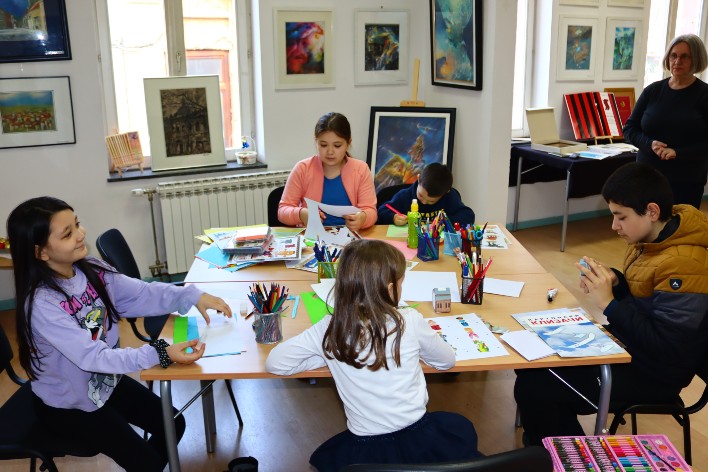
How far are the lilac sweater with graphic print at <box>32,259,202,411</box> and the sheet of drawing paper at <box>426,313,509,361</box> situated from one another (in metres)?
0.93

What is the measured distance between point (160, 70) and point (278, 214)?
174cm

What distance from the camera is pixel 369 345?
5.81ft

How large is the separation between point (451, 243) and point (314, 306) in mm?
822

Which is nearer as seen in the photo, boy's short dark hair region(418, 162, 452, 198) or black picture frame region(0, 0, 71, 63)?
boy's short dark hair region(418, 162, 452, 198)

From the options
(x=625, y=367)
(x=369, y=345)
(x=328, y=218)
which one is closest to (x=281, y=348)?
(x=369, y=345)

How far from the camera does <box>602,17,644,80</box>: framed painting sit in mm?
5906

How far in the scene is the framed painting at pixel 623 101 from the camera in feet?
19.9

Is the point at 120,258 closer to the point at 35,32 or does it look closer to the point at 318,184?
the point at 318,184

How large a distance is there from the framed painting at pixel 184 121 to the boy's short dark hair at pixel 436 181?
1.99 m

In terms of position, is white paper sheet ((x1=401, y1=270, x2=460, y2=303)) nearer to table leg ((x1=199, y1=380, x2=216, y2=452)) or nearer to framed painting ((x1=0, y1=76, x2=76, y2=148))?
table leg ((x1=199, y1=380, x2=216, y2=452))

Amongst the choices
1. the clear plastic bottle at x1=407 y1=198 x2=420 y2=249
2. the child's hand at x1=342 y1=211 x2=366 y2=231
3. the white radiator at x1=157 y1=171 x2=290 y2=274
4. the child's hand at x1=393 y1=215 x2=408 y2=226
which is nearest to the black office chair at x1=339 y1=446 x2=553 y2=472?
the clear plastic bottle at x1=407 y1=198 x2=420 y2=249

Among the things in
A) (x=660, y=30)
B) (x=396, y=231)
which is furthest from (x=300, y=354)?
(x=660, y=30)

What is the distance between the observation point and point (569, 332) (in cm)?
219

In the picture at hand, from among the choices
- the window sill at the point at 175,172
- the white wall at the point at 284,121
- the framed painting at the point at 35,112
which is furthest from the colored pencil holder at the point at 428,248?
the framed painting at the point at 35,112
